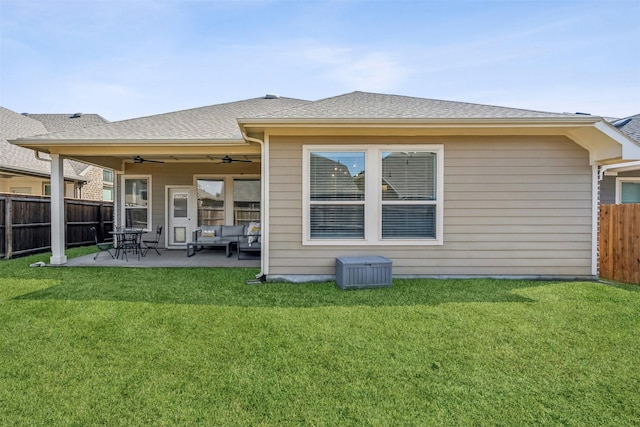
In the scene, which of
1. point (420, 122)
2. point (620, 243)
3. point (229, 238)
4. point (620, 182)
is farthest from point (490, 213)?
point (620, 182)

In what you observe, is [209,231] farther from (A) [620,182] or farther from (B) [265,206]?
(A) [620,182]

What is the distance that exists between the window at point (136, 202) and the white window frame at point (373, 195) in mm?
6245

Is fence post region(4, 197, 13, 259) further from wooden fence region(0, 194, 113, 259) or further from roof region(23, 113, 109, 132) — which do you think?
roof region(23, 113, 109, 132)

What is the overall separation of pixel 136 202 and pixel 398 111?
7.98 meters

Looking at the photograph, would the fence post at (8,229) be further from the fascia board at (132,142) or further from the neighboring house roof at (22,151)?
the fascia board at (132,142)

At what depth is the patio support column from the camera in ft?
22.6

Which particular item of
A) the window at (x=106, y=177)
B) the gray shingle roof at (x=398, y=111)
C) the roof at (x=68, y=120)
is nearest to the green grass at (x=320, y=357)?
the gray shingle roof at (x=398, y=111)

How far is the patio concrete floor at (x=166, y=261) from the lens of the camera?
23.2 feet

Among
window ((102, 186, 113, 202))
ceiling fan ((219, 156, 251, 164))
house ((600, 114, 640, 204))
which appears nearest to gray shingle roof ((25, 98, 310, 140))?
ceiling fan ((219, 156, 251, 164))

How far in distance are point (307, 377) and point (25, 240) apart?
9603mm

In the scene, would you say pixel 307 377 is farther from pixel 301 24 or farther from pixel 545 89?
pixel 545 89

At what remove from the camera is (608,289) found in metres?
5.15

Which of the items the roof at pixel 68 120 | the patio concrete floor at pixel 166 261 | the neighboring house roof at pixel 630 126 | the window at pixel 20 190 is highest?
the roof at pixel 68 120

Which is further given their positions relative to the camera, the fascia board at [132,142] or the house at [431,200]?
Answer: the fascia board at [132,142]
